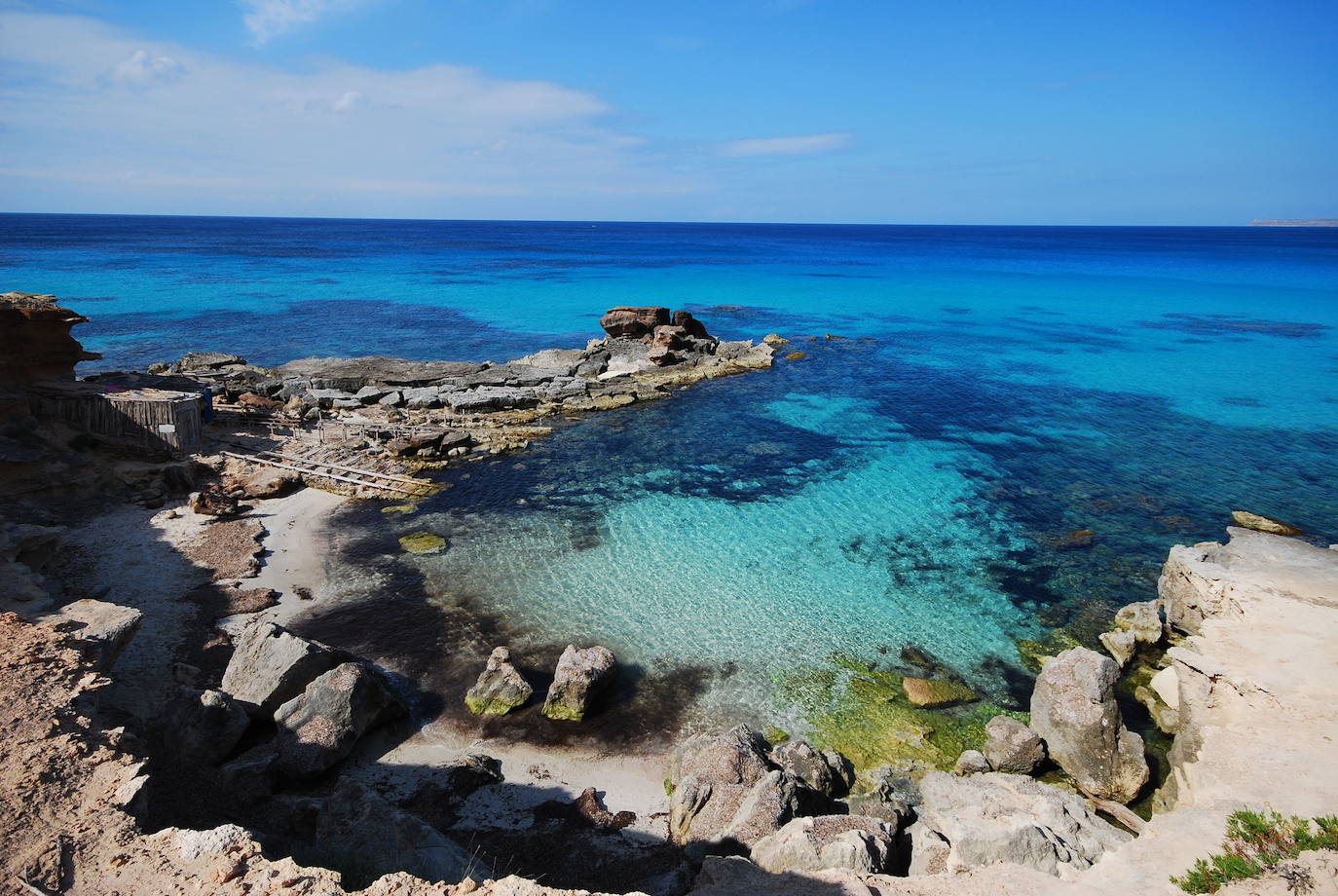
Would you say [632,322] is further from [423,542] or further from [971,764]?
[971,764]

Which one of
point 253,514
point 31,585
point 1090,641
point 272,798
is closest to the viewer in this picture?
point 272,798

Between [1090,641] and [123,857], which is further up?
[123,857]

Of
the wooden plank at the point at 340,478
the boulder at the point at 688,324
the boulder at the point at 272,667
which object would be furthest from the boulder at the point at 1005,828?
the boulder at the point at 688,324

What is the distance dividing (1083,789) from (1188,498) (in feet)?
57.1

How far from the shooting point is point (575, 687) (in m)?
15.2

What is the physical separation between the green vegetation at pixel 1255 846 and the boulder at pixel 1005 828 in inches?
61.4

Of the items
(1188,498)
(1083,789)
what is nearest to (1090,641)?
(1083,789)

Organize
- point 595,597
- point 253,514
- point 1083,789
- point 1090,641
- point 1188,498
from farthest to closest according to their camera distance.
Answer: point 1188,498 → point 253,514 → point 595,597 → point 1090,641 → point 1083,789

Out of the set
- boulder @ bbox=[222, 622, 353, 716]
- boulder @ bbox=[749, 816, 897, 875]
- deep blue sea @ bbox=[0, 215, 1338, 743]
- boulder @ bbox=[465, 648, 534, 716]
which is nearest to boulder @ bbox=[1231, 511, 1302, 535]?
deep blue sea @ bbox=[0, 215, 1338, 743]

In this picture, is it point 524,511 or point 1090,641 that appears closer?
point 1090,641

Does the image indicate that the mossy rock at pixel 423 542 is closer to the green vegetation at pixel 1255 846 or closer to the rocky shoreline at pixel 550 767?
the rocky shoreline at pixel 550 767

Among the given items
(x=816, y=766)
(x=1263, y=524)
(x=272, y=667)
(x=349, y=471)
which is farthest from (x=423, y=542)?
(x=1263, y=524)

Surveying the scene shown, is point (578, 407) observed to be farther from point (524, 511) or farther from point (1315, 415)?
point (1315, 415)

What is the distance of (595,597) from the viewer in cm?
1978
